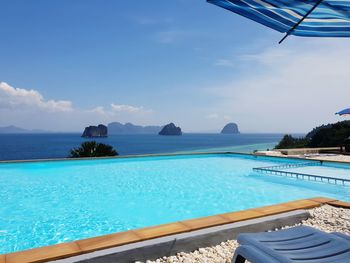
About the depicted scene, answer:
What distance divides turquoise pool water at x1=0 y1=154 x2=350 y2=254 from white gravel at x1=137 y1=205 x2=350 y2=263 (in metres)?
2.59

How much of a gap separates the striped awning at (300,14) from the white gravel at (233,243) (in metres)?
2.41

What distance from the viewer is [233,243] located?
323 centimetres

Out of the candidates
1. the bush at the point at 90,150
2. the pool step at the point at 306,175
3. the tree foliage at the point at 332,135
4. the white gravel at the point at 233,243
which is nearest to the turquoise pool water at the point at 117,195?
the pool step at the point at 306,175

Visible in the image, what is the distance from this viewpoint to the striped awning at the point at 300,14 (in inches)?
97.7

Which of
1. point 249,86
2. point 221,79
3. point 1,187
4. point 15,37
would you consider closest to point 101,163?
point 1,187

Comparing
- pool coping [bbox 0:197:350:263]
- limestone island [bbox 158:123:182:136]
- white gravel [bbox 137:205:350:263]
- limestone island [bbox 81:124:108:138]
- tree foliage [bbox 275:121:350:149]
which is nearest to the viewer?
pool coping [bbox 0:197:350:263]

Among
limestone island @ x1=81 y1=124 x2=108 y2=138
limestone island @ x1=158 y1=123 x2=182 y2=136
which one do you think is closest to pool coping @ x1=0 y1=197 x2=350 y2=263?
limestone island @ x1=81 y1=124 x2=108 y2=138

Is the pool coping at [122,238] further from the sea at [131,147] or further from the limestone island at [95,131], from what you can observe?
the limestone island at [95,131]

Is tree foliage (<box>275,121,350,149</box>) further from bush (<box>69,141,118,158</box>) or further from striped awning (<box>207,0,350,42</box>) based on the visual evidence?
striped awning (<box>207,0,350,42</box>)

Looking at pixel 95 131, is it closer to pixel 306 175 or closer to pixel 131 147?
pixel 131 147

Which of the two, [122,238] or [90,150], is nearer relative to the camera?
[122,238]

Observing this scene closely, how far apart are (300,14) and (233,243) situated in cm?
255

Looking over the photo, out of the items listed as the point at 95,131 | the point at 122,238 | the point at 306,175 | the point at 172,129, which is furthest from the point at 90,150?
the point at 172,129

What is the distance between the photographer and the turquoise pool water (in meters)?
5.42
